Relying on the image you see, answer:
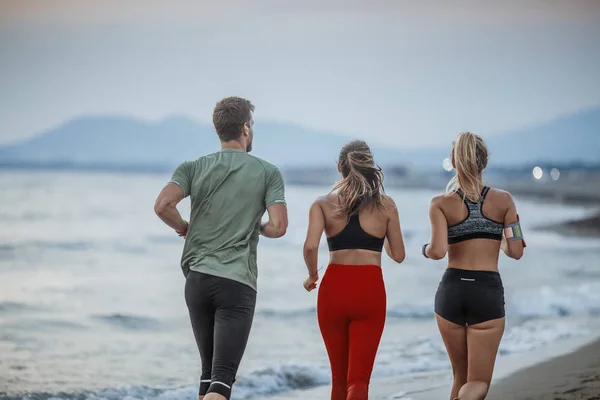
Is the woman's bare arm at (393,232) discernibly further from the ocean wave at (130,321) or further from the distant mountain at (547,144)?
the distant mountain at (547,144)

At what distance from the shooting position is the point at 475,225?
322cm

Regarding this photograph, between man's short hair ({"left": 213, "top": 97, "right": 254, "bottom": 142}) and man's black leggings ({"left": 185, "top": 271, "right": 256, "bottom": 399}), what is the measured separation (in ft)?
1.73

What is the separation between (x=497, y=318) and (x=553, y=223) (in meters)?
18.6

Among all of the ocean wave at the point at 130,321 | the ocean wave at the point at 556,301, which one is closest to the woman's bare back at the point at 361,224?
the ocean wave at the point at 556,301

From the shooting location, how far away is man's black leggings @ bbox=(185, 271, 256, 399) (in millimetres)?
2969

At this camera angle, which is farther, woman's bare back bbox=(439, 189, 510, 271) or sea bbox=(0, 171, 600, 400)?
sea bbox=(0, 171, 600, 400)

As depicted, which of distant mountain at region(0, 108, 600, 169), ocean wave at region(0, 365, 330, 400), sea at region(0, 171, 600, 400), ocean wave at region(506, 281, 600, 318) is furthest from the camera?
distant mountain at region(0, 108, 600, 169)

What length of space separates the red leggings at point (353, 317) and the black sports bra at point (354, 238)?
0.25 ft

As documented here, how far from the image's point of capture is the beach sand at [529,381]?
4.84m

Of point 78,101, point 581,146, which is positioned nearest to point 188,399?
point 78,101

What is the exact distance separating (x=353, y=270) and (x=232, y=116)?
722 millimetres

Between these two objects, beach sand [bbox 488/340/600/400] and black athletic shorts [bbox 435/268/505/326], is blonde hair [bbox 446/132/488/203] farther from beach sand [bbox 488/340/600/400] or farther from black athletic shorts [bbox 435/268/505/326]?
beach sand [bbox 488/340/600/400]

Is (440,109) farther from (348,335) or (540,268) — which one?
(348,335)

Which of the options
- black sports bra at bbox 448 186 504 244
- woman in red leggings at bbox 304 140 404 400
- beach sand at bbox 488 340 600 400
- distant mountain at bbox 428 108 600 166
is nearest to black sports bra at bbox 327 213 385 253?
woman in red leggings at bbox 304 140 404 400
